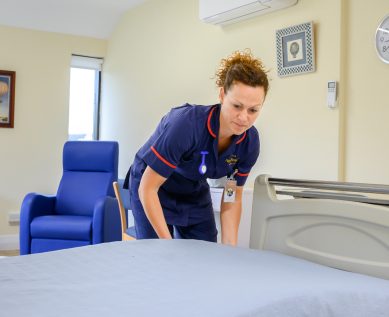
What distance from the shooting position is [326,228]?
1.36 metres

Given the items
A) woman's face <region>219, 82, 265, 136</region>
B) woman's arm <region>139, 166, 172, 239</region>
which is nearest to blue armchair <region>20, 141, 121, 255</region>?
woman's arm <region>139, 166, 172, 239</region>

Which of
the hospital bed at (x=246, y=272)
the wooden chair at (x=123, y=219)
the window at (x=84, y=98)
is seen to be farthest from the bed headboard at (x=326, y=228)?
the window at (x=84, y=98)

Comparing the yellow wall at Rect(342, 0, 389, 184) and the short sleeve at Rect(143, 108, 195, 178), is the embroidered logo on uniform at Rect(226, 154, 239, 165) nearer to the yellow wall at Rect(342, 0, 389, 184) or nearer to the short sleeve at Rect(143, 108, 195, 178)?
the short sleeve at Rect(143, 108, 195, 178)

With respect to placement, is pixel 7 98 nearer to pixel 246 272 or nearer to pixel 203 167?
pixel 203 167

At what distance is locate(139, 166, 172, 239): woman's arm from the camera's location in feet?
5.35

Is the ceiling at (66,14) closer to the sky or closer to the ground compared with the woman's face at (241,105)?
closer to the sky

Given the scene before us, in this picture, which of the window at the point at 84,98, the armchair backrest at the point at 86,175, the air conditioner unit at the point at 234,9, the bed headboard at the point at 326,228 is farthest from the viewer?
the window at the point at 84,98

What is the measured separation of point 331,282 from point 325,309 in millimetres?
96

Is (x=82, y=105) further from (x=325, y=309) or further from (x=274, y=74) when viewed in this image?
(x=325, y=309)

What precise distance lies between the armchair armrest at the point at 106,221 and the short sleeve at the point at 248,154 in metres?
2.00

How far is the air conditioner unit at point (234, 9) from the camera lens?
300cm

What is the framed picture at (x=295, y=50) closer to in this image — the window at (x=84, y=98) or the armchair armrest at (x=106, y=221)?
the armchair armrest at (x=106, y=221)

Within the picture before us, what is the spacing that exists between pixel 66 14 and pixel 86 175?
1720mm

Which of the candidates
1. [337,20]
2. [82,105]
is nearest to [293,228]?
[337,20]
